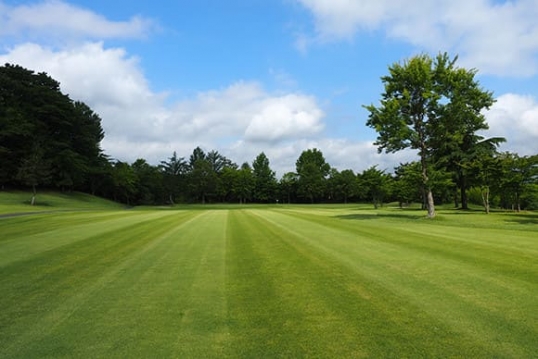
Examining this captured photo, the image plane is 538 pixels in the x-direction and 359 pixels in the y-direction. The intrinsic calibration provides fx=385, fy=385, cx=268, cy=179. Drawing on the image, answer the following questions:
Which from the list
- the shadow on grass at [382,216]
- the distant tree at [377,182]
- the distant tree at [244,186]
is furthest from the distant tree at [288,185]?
the shadow on grass at [382,216]

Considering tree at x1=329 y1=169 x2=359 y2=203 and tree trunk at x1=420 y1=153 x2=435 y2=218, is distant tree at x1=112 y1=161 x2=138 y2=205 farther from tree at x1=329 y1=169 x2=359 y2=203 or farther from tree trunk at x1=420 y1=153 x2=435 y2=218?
tree trunk at x1=420 y1=153 x2=435 y2=218

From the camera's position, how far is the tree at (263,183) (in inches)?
4289

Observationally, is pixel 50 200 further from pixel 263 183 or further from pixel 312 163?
pixel 312 163

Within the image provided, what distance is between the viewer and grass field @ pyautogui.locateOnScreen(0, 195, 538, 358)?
14.4 ft

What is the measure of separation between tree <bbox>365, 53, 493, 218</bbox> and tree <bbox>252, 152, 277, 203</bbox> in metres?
79.7

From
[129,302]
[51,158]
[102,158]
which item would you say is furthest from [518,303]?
[102,158]

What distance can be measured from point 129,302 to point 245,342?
265 cm

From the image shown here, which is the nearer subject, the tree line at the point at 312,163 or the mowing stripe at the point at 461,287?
the mowing stripe at the point at 461,287

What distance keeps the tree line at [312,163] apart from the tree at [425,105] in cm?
7

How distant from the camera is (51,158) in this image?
218 feet

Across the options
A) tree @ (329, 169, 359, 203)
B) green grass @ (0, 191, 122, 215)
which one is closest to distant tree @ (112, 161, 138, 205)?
green grass @ (0, 191, 122, 215)

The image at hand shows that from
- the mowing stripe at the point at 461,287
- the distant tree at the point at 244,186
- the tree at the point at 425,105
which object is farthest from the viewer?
the distant tree at the point at 244,186

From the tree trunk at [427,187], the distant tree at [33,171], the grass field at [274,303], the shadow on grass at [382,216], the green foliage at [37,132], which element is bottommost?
the grass field at [274,303]

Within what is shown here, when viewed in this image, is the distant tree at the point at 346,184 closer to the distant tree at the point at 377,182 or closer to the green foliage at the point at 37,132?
the distant tree at the point at 377,182
